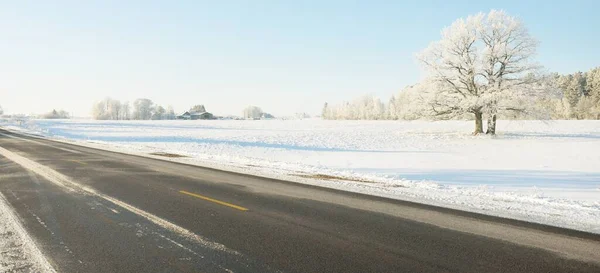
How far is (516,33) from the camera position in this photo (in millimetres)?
32562

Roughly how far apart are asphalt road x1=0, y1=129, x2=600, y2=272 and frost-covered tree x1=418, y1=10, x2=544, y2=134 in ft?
92.2

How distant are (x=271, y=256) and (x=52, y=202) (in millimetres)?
5966

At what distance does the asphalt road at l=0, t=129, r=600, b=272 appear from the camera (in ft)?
14.5

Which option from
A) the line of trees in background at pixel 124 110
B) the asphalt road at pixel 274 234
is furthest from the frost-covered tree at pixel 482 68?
the line of trees in background at pixel 124 110

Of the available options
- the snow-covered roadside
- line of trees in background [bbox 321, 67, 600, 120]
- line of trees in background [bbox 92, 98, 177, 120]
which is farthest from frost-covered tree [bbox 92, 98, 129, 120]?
the snow-covered roadside

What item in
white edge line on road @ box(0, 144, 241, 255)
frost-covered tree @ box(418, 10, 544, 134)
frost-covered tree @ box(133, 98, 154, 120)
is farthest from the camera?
frost-covered tree @ box(133, 98, 154, 120)

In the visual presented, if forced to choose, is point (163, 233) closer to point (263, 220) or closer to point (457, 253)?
point (263, 220)

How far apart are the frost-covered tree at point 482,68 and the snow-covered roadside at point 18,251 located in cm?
3288

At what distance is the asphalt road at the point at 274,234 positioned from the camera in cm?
443

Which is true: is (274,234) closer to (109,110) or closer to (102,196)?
(102,196)

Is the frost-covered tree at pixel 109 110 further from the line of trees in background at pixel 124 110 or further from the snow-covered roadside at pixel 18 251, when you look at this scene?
the snow-covered roadside at pixel 18 251

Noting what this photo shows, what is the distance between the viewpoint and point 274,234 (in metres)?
5.60

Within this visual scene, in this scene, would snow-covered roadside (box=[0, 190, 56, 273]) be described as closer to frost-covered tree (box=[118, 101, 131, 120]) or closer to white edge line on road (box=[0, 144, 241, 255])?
white edge line on road (box=[0, 144, 241, 255])

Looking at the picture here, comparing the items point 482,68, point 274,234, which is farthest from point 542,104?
point 274,234
